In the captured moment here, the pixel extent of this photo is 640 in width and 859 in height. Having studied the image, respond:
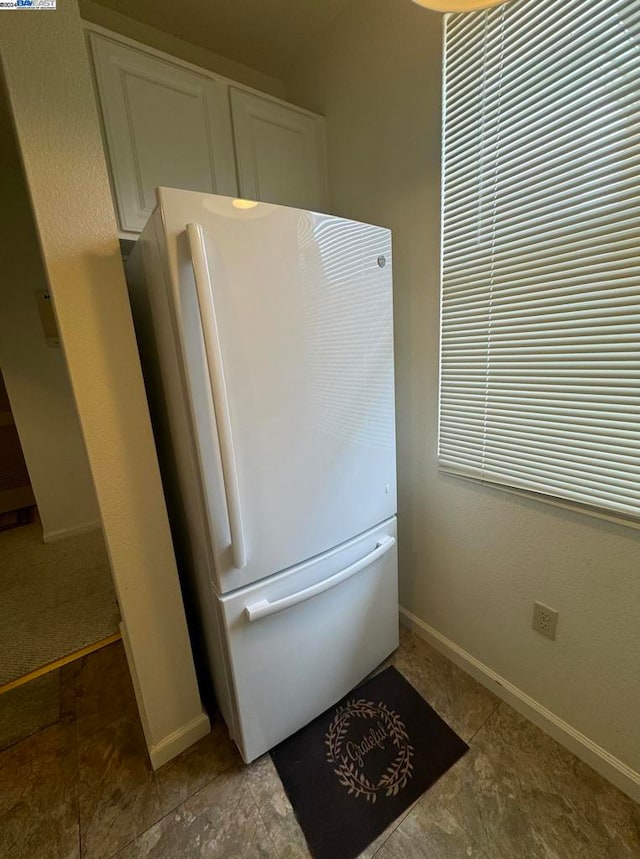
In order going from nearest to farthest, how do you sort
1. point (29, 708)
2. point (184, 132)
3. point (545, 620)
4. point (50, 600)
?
point (545, 620)
point (184, 132)
point (29, 708)
point (50, 600)

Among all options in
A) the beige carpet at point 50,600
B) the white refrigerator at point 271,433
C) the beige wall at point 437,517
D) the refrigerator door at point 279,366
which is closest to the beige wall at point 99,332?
the white refrigerator at point 271,433

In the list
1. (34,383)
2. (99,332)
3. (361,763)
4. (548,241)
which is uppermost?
(548,241)

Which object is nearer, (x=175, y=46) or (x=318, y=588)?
(x=318, y=588)

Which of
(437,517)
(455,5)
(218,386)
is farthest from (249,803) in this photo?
(455,5)

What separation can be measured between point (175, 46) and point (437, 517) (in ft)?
7.99

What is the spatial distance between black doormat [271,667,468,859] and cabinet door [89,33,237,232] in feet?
6.59

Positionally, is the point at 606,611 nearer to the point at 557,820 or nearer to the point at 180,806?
the point at 557,820

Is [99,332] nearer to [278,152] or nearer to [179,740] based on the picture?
[278,152]

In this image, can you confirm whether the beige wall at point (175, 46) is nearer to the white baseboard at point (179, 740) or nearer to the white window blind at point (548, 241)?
the white window blind at point (548, 241)

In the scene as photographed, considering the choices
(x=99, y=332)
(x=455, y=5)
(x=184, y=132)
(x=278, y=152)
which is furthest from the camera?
(x=278, y=152)

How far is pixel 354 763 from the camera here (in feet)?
3.95

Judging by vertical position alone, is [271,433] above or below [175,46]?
below

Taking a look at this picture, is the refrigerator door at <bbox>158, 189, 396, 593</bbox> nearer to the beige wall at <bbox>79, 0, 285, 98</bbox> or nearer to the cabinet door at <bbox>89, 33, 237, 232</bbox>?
the cabinet door at <bbox>89, 33, 237, 232</bbox>

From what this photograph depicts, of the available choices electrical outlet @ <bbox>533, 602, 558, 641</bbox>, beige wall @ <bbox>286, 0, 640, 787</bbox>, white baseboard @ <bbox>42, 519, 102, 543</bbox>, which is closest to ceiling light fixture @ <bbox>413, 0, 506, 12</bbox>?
beige wall @ <bbox>286, 0, 640, 787</bbox>
